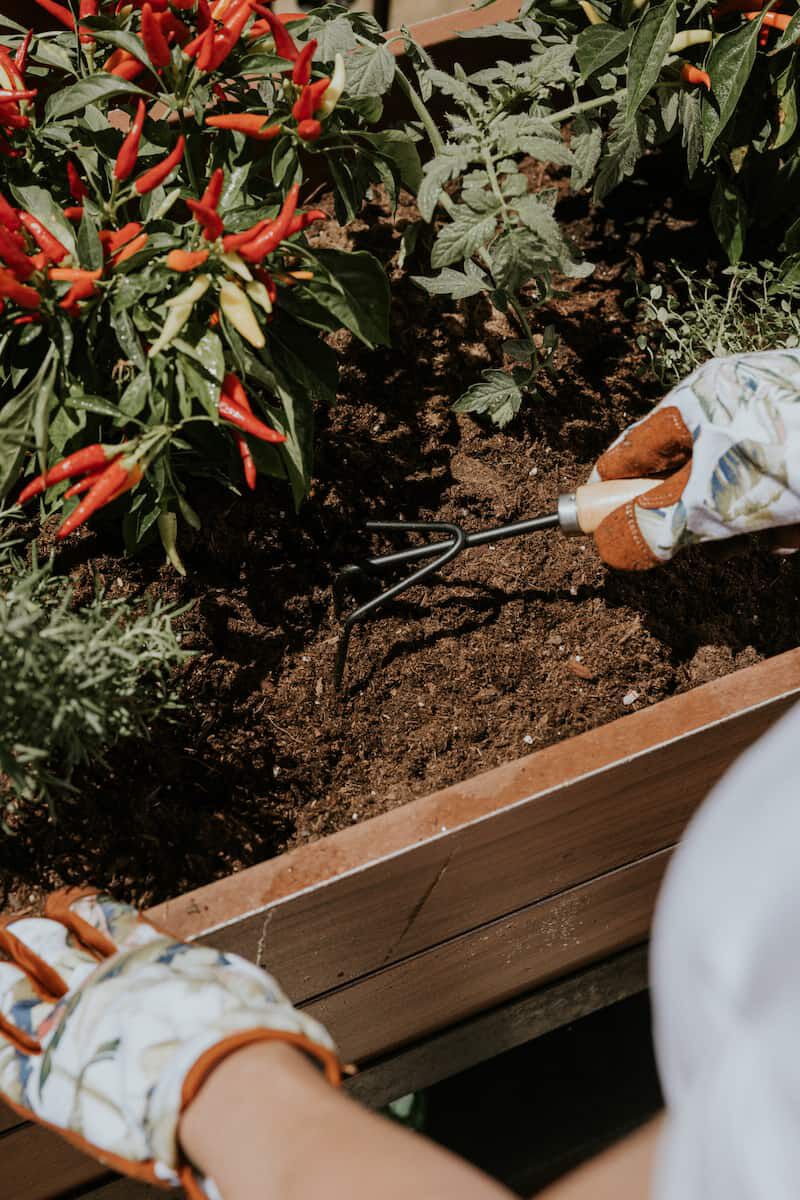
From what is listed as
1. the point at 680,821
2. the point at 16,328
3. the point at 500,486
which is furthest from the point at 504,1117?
the point at 16,328

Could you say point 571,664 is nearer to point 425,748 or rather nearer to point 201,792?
point 425,748

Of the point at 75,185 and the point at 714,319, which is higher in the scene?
the point at 75,185

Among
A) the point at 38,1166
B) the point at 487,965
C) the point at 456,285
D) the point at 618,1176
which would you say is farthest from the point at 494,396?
the point at 38,1166

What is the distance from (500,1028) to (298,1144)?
2.83 feet

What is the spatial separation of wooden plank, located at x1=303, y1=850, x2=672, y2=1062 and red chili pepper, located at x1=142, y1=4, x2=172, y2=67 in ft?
3.22

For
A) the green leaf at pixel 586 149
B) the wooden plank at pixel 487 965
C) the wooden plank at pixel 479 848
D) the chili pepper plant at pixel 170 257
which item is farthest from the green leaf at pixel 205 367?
the wooden plank at pixel 487 965

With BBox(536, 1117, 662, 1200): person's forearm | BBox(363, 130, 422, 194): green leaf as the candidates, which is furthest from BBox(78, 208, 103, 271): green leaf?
BBox(536, 1117, 662, 1200): person's forearm

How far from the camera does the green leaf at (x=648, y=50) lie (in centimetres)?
88

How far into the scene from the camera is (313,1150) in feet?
1.56

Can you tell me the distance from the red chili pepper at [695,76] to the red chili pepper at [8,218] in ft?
2.53

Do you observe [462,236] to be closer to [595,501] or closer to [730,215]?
[595,501]

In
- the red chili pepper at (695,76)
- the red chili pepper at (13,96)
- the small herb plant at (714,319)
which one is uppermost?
the red chili pepper at (13,96)

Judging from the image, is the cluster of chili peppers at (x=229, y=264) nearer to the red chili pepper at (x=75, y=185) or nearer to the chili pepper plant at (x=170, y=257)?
the chili pepper plant at (x=170, y=257)

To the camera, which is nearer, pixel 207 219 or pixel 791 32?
pixel 207 219
